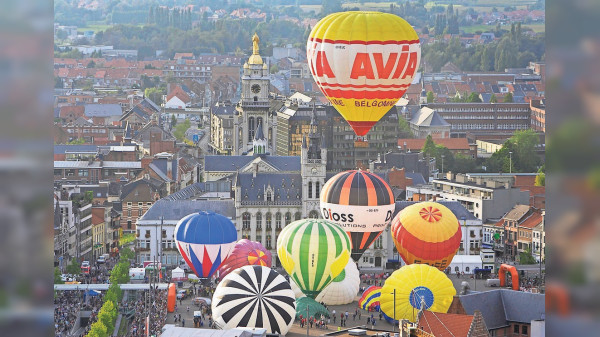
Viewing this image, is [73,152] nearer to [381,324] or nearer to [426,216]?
[426,216]

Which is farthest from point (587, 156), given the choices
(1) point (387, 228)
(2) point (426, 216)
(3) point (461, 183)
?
(3) point (461, 183)

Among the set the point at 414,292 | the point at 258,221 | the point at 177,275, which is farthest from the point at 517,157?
the point at 414,292

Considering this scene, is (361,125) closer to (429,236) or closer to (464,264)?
(429,236)

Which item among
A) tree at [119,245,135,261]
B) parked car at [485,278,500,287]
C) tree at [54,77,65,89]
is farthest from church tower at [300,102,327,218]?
tree at [54,77,65,89]

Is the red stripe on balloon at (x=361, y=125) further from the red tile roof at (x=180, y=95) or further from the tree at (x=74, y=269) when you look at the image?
the red tile roof at (x=180, y=95)

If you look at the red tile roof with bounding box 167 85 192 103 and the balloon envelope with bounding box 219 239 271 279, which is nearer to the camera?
the balloon envelope with bounding box 219 239 271 279

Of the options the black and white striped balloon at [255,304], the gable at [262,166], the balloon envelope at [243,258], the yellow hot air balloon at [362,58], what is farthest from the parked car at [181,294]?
the gable at [262,166]

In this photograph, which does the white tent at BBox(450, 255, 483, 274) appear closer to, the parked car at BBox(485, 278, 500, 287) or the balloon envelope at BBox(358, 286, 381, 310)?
the parked car at BBox(485, 278, 500, 287)
